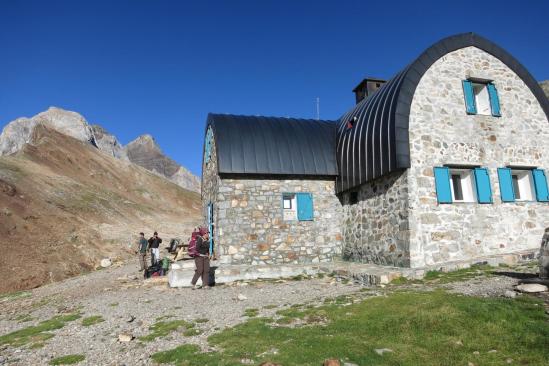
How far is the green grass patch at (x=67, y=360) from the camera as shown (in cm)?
547

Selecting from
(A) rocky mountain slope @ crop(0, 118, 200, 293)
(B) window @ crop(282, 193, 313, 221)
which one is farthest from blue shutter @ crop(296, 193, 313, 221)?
(A) rocky mountain slope @ crop(0, 118, 200, 293)

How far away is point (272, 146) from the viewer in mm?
15742

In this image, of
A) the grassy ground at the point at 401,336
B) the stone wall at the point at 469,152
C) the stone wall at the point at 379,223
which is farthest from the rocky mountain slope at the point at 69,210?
the stone wall at the point at 469,152

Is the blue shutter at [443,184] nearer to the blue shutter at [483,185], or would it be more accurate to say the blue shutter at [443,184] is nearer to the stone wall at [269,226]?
the blue shutter at [483,185]

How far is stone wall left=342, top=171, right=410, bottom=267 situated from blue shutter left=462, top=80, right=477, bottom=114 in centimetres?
383

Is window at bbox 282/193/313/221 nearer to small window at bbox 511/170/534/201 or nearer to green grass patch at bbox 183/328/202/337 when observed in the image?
small window at bbox 511/170/534/201

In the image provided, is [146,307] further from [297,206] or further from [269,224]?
[297,206]

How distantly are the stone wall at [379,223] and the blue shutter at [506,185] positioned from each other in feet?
12.8

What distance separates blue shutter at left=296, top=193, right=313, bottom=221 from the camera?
15098mm

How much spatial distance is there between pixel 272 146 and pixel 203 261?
610 centimetres

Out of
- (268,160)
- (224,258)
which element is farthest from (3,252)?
(268,160)

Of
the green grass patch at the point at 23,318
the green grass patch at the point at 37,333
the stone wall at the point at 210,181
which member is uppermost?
the stone wall at the point at 210,181

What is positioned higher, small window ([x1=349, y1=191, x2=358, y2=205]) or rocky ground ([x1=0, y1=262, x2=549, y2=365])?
small window ([x1=349, y1=191, x2=358, y2=205])

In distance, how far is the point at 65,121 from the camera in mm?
Result: 83688
